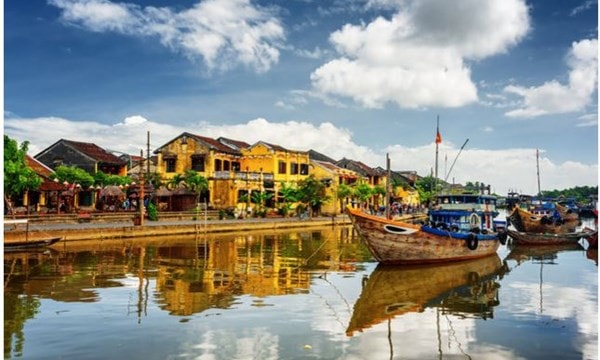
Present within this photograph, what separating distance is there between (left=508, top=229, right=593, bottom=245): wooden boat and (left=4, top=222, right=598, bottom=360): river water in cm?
834

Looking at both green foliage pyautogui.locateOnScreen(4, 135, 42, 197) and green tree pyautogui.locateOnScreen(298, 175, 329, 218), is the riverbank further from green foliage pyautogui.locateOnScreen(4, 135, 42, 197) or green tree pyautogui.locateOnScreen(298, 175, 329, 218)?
green tree pyautogui.locateOnScreen(298, 175, 329, 218)

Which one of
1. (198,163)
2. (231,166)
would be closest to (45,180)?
(198,163)

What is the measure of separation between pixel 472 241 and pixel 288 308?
43.1ft

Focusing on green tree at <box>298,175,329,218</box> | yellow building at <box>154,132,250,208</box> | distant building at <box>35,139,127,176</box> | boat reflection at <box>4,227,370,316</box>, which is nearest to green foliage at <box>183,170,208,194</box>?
yellow building at <box>154,132,250,208</box>

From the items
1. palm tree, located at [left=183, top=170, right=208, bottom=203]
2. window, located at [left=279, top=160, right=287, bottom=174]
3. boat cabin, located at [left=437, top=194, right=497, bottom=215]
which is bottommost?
boat cabin, located at [left=437, top=194, right=497, bottom=215]

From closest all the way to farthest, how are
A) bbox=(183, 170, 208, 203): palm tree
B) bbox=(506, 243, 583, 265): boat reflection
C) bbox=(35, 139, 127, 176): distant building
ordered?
bbox=(506, 243, 583, 265): boat reflection < bbox=(183, 170, 208, 203): palm tree < bbox=(35, 139, 127, 176): distant building

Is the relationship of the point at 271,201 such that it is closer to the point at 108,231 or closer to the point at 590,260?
the point at 108,231

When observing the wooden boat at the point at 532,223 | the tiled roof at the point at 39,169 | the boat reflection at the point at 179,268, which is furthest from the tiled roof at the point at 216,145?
the wooden boat at the point at 532,223

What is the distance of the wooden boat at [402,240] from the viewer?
2170 centimetres

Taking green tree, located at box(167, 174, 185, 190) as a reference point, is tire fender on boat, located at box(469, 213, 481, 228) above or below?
below

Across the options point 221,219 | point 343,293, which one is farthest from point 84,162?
point 343,293

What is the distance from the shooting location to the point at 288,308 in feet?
44.8

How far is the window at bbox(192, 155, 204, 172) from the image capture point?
173 ft

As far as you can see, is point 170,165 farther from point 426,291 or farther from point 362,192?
point 426,291
